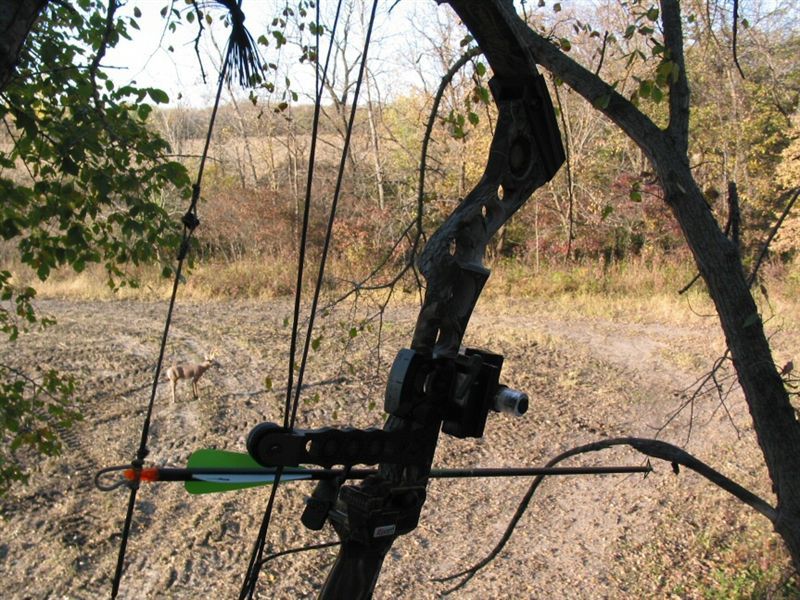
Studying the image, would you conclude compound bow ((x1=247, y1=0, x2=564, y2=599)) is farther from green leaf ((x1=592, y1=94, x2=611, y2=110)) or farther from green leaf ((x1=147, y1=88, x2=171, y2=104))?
green leaf ((x1=147, y1=88, x2=171, y2=104))

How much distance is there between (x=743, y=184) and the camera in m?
20.3

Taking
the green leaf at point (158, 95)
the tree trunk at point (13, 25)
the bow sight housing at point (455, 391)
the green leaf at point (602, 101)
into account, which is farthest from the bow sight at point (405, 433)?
the green leaf at point (158, 95)

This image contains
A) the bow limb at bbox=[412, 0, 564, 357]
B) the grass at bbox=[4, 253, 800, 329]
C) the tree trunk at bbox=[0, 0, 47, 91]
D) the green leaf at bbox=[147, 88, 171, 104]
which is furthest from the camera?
the grass at bbox=[4, 253, 800, 329]

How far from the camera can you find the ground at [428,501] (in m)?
6.68

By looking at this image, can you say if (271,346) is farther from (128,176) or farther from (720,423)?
(128,176)

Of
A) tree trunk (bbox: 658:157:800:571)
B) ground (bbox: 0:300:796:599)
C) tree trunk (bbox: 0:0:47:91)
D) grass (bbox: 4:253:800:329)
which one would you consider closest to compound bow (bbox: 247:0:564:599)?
tree trunk (bbox: 0:0:47:91)

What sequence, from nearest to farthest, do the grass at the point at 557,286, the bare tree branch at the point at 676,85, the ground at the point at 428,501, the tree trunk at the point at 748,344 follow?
1. the tree trunk at the point at 748,344
2. the bare tree branch at the point at 676,85
3. the ground at the point at 428,501
4. the grass at the point at 557,286

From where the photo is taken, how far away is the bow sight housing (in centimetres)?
166

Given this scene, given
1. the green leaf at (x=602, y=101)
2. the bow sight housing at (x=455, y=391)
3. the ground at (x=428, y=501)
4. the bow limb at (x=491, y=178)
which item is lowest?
the ground at (x=428, y=501)

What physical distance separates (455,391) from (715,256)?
2.22 meters

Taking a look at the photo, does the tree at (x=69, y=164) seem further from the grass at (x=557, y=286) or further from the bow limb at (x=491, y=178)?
the grass at (x=557, y=286)

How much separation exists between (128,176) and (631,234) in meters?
18.5

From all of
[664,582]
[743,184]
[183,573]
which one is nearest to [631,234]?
[743,184]

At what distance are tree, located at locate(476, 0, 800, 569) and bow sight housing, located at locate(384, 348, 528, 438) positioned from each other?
2055 mm
